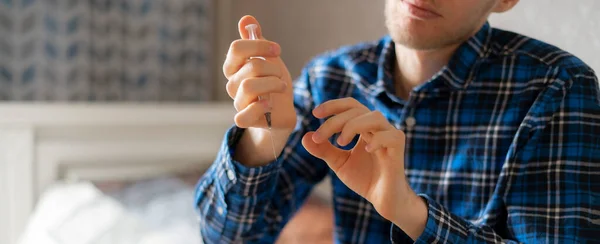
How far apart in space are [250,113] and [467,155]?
35 centimetres

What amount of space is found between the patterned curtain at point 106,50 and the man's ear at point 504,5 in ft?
5.48

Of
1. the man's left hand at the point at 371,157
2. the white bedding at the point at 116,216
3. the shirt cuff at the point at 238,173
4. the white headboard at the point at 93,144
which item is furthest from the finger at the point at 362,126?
the white headboard at the point at 93,144

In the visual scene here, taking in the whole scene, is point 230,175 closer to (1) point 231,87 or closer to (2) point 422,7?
(1) point 231,87

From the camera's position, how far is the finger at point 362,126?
0.68m

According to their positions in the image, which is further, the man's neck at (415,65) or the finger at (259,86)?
the man's neck at (415,65)

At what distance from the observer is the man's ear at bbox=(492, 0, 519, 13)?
87 cm

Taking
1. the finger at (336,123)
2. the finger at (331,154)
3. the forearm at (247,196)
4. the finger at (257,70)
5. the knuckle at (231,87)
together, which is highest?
the finger at (257,70)

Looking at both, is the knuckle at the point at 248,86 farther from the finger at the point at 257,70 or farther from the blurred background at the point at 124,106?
the blurred background at the point at 124,106

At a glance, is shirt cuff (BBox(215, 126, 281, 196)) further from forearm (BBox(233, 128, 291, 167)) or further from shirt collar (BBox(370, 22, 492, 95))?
shirt collar (BBox(370, 22, 492, 95))

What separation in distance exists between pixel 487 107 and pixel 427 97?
0.29ft

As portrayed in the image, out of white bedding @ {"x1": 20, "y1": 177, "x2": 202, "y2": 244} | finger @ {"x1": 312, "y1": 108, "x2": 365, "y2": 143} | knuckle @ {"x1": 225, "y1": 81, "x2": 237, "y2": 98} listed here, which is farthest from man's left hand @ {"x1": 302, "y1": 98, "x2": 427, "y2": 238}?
white bedding @ {"x1": 20, "y1": 177, "x2": 202, "y2": 244}

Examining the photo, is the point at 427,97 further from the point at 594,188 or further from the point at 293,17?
the point at 293,17

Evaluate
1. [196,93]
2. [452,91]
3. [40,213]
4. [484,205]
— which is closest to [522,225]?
[484,205]

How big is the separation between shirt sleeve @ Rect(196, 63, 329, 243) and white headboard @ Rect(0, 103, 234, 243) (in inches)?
39.8
